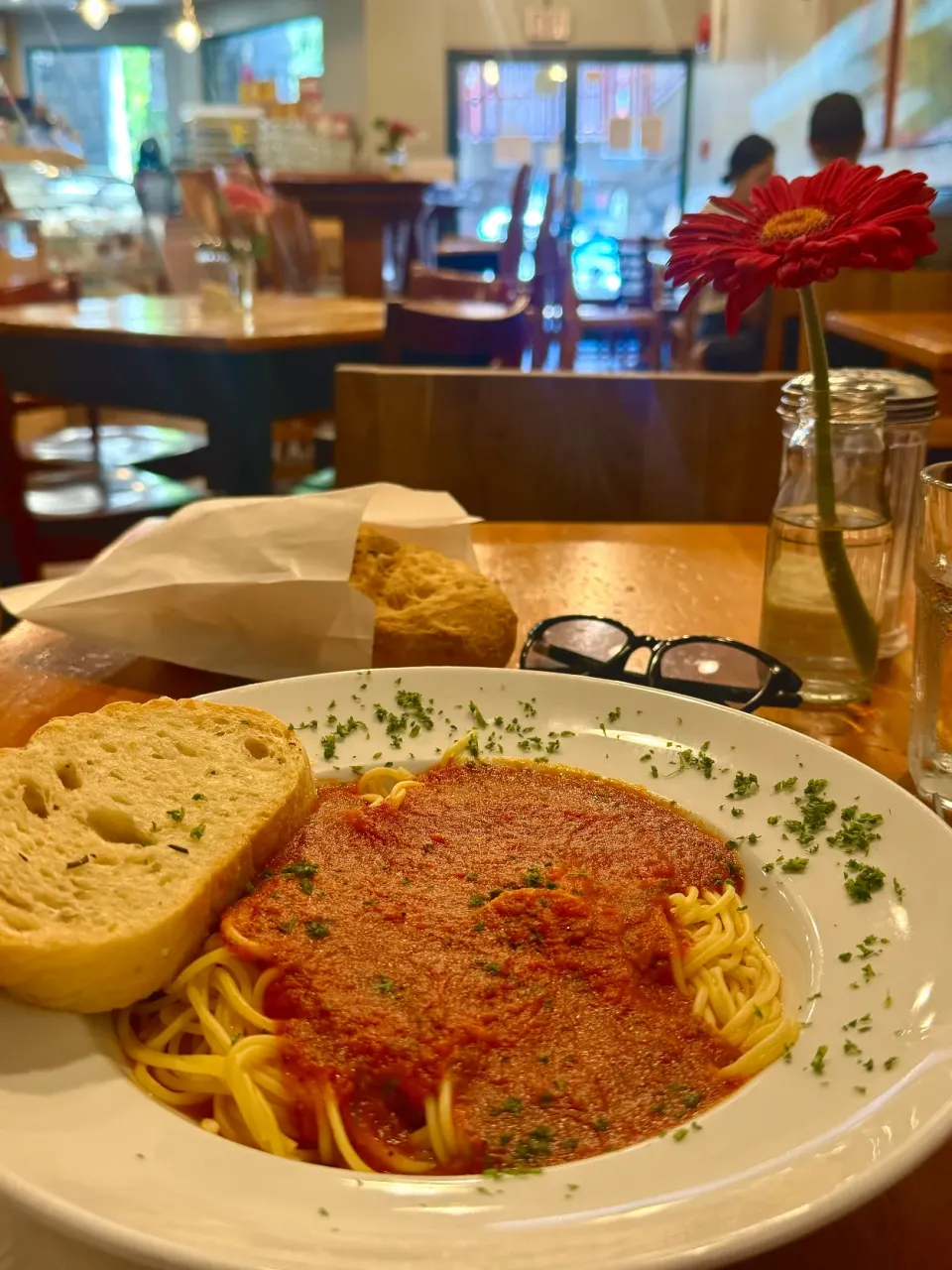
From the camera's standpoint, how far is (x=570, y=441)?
82.2 inches

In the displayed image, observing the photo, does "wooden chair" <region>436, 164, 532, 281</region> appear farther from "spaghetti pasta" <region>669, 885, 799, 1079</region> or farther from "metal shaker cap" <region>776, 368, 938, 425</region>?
"spaghetti pasta" <region>669, 885, 799, 1079</region>

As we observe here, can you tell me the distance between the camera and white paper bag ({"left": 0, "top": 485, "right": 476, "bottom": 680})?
1.15 metres

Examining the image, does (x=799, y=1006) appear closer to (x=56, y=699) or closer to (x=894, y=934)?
(x=894, y=934)

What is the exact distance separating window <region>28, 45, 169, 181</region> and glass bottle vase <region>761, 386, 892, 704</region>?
14647 millimetres

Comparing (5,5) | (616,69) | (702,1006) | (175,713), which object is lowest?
(702,1006)

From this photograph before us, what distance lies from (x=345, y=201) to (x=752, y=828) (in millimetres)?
5638

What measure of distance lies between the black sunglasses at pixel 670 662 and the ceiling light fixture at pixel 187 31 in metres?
13.4

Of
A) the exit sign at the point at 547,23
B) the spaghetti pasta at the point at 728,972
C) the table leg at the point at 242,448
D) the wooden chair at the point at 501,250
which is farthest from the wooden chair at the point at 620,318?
the spaghetti pasta at the point at 728,972

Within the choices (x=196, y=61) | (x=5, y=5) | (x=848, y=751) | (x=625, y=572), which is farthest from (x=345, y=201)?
(x=5, y=5)

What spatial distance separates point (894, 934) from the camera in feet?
2.22

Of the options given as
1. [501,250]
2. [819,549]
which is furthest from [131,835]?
[501,250]

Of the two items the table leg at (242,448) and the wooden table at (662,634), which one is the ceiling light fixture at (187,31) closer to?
the table leg at (242,448)

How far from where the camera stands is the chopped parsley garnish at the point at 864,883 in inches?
28.4

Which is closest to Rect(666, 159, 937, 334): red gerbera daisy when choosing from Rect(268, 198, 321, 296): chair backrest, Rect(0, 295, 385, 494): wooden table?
Rect(0, 295, 385, 494): wooden table
